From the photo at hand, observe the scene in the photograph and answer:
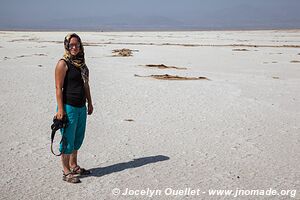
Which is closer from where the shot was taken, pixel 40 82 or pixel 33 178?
pixel 33 178

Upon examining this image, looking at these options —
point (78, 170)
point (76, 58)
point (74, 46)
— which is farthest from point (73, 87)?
point (78, 170)

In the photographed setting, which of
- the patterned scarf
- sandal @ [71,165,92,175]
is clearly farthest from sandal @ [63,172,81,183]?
the patterned scarf

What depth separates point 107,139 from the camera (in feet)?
19.8

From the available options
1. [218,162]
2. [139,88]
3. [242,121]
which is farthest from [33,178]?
[139,88]

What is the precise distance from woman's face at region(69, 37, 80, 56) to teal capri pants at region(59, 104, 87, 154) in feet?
2.12

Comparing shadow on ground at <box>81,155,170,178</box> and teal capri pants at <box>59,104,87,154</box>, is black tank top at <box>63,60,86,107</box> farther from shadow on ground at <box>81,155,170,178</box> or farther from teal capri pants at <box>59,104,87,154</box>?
shadow on ground at <box>81,155,170,178</box>

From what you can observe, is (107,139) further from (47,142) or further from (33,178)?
(33,178)

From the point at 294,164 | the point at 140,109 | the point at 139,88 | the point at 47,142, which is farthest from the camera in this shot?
the point at 139,88

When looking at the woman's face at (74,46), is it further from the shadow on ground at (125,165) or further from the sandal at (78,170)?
the shadow on ground at (125,165)

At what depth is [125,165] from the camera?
4.98 m

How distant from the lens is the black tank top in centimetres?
408

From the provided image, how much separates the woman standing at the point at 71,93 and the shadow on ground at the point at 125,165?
1.20 ft

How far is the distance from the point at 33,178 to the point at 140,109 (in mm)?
3891

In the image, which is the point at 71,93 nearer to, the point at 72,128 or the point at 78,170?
the point at 72,128
